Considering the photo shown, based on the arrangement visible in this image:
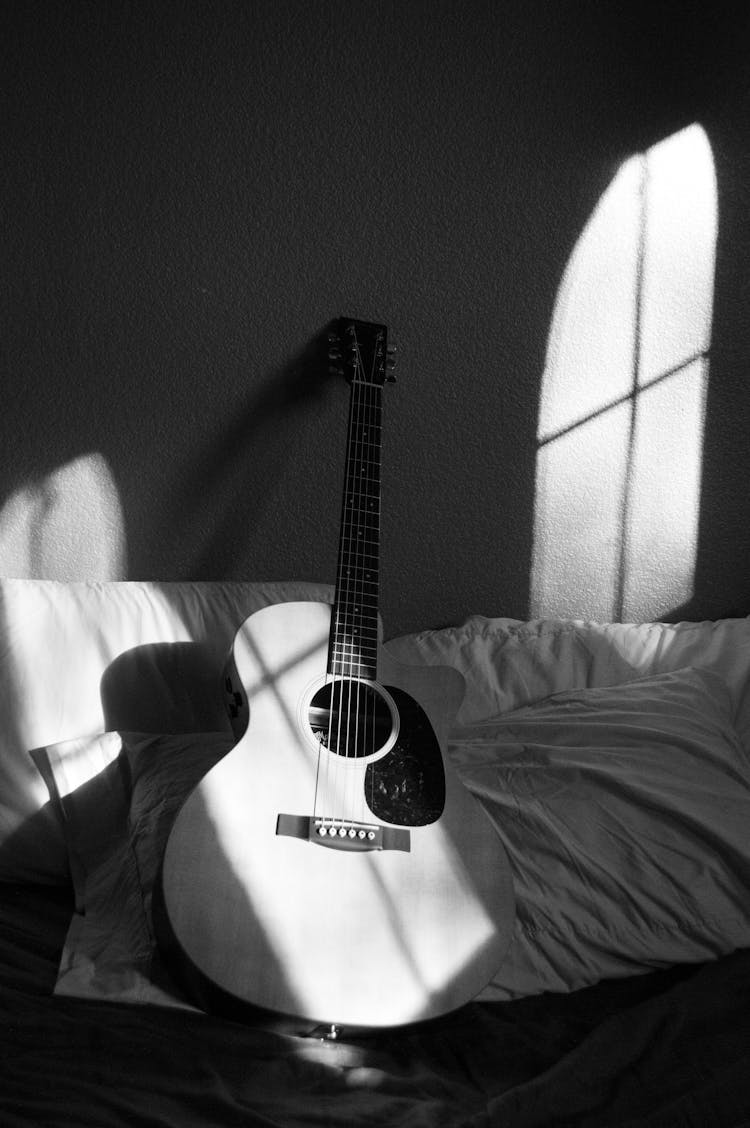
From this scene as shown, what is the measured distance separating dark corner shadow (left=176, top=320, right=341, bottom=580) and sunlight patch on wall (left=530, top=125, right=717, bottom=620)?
1.64 feet

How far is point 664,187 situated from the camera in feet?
6.39

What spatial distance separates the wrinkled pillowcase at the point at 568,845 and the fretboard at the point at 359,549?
217 mm

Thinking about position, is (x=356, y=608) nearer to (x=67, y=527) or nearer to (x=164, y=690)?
(x=164, y=690)

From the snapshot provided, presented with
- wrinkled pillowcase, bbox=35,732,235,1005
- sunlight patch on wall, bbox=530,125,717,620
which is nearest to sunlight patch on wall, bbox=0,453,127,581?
A: wrinkled pillowcase, bbox=35,732,235,1005

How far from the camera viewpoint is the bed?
3.10ft

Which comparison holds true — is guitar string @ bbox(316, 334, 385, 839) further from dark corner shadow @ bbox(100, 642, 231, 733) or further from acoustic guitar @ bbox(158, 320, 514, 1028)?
dark corner shadow @ bbox(100, 642, 231, 733)

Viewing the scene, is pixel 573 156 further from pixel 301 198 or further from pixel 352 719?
pixel 352 719

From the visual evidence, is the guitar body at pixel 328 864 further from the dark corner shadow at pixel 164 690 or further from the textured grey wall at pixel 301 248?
the textured grey wall at pixel 301 248

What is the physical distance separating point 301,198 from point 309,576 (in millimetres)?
711

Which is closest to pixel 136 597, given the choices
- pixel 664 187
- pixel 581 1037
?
pixel 581 1037

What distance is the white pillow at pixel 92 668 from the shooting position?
1373mm

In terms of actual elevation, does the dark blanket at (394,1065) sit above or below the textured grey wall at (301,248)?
below

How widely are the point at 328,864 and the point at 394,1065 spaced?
0.75ft

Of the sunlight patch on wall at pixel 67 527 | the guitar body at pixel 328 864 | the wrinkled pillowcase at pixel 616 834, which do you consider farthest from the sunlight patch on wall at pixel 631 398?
the sunlight patch on wall at pixel 67 527
